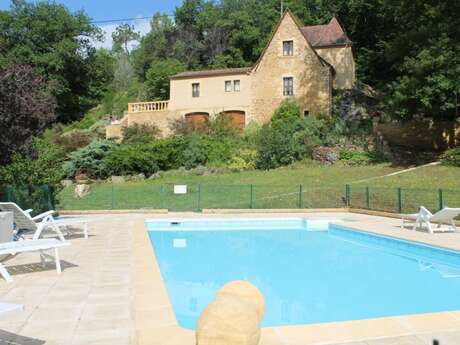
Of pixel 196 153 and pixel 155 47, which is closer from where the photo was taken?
pixel 196 153

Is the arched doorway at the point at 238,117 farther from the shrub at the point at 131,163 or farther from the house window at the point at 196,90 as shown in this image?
the shrub at the point at 131,163

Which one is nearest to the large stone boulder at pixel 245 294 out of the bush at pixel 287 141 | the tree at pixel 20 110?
the tree at pixel 20 110

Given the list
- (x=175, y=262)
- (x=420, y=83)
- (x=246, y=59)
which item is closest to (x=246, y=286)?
(x=175, y=262)

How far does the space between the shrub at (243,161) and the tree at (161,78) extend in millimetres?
16944

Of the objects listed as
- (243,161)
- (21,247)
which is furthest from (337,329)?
(243,161)

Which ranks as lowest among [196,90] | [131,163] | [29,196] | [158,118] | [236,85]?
[29,196]

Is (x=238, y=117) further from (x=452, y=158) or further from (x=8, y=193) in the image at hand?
(x=8, y=193)

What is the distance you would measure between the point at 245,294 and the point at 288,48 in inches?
1409


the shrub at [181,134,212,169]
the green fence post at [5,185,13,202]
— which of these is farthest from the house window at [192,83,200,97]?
the green fence post at [5,185,13,202]

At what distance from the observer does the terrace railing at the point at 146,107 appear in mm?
39281

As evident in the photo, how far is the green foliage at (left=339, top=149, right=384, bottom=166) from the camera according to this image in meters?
28.5

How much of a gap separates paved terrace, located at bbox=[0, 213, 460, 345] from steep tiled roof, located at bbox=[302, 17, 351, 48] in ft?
117

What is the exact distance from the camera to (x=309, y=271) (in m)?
9.25

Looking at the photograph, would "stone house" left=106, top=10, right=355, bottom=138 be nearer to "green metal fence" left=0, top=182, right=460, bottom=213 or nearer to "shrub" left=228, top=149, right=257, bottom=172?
"shrub" left=228, top=149, right=257, bottom=172
